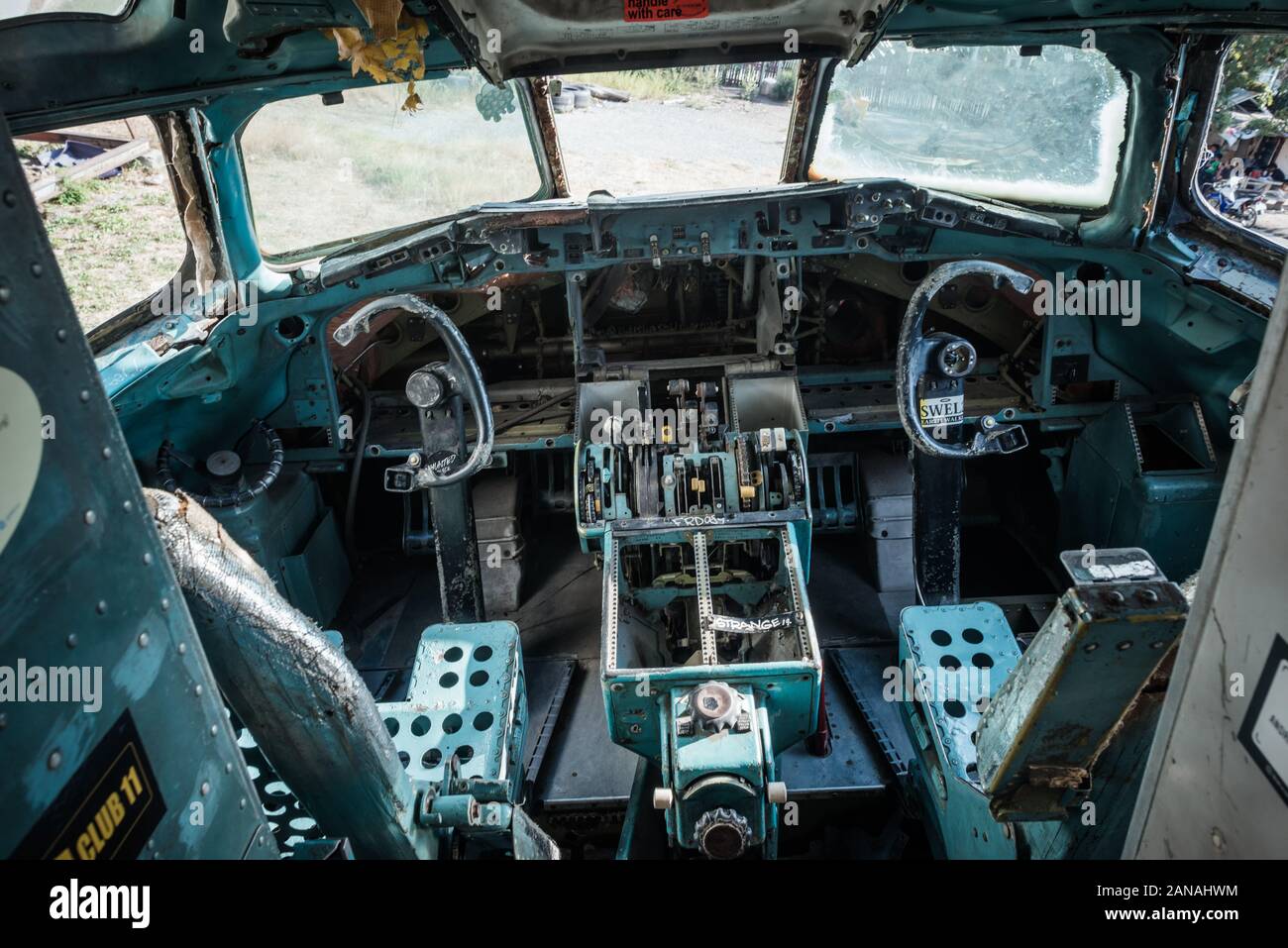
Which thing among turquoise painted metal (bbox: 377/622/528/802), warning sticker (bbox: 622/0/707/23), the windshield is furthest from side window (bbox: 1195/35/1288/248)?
turquoise painted metal (bbox: 377/622/528/802)

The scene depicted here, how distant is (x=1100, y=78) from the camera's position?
3.31 meters

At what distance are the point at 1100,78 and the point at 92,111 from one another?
11.7 feet

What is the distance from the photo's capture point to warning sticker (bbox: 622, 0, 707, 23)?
7.72 feet

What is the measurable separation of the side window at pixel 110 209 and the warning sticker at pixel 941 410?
3.00m

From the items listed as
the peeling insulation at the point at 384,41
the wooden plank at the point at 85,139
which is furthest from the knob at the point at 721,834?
the wooden plank at the point at 85,139

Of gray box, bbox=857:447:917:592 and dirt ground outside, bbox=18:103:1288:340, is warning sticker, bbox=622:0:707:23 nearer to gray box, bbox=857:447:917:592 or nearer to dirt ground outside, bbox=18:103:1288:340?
dirt ground outside, bbox=18:103:1288:340

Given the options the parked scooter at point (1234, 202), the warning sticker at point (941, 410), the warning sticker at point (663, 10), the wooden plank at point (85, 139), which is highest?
the warning sticker at point (663, 10)

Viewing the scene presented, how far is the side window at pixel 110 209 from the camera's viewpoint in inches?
136

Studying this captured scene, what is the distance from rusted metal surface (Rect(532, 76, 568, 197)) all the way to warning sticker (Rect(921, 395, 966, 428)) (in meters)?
1.90

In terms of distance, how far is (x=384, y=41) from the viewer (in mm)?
2637

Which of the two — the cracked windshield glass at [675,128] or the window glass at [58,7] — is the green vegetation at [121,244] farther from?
the cracked windshield glass at [675,128]

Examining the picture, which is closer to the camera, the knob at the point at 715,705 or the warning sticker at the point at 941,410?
the knob at the point at 715,705
